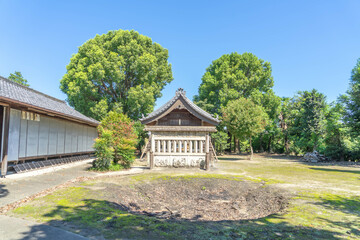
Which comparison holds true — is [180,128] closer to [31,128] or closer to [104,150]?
[104,150]

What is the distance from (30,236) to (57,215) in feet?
3.49

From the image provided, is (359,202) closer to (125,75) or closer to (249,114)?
(249,114)

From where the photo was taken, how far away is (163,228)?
12.6 ft

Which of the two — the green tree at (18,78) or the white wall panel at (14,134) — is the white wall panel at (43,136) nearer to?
the white wall panel at (14,134)

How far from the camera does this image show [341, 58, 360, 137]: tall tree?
60.5 ft

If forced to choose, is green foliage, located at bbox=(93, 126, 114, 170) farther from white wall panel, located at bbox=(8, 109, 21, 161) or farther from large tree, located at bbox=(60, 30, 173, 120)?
large tree, located at bbox=(60, 30, 173, 120)

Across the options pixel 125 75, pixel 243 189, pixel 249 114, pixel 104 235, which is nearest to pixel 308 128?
pixel 249 114

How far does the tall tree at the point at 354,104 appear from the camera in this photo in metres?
18.5

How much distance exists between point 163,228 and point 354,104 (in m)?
23.4

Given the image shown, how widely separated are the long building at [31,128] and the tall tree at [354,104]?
24.5m

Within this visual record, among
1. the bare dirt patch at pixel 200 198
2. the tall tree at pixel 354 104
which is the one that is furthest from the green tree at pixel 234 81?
the bare dirt patch at pixel 200 198

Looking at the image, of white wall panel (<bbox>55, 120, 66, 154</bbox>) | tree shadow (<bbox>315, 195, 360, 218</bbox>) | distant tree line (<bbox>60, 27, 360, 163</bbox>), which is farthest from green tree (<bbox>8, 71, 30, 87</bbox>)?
tree shadow (<bbox>315, 195, 360, 218</bbox>)

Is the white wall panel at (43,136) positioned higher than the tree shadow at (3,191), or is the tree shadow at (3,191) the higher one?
the white wall panel at (43,136)

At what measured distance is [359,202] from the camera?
581 cm
